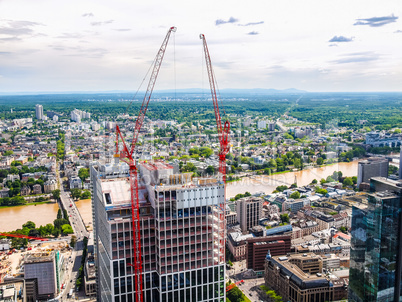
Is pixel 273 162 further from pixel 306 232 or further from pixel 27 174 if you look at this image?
pixel 27 174

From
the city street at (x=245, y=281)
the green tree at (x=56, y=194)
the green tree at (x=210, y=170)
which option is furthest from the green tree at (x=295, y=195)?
the green tree at (x=56, y=194)

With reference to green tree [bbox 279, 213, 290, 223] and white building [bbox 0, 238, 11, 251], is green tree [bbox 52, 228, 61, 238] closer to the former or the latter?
white building [bbox 0, 238, 11, 251]

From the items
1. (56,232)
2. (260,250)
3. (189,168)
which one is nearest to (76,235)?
(56,232)

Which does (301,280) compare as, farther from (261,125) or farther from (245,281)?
(261,125)

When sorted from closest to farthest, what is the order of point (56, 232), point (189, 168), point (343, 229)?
point (56, 232)
point (343, 229)
point (189, 168)

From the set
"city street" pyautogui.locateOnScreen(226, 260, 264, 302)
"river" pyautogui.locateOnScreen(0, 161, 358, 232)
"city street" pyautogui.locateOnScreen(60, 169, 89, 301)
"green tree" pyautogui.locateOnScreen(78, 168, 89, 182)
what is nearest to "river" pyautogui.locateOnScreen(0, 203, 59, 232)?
"river" pyautogui.locateOnScreen(0, 161, 358, 232)

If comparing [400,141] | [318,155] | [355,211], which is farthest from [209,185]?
[400,141]

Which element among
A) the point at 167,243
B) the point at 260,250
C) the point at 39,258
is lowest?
the point at 260,250
